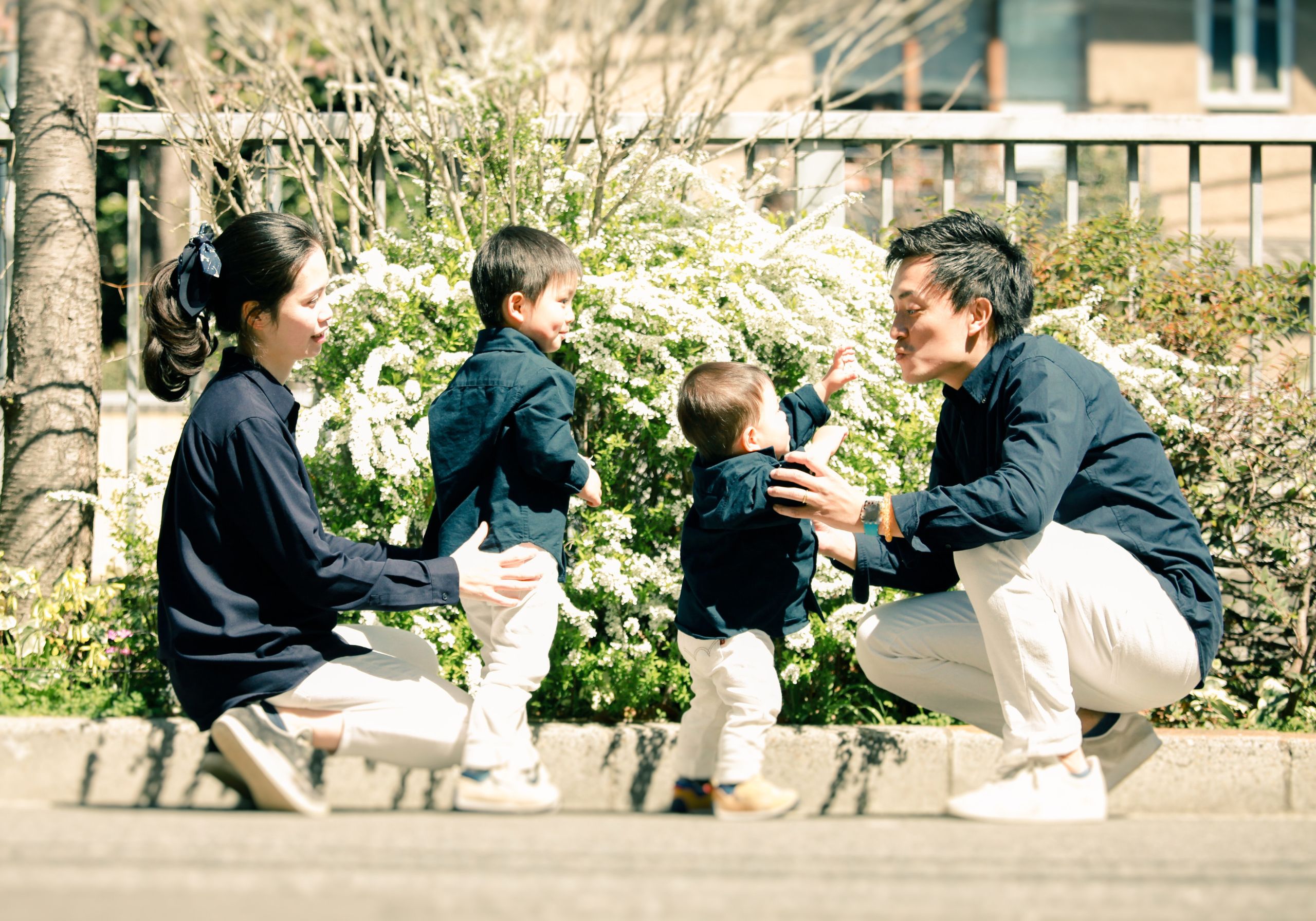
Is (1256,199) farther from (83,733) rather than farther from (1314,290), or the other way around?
(83,733)

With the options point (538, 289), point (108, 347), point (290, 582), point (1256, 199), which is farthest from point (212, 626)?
point (108, 347)

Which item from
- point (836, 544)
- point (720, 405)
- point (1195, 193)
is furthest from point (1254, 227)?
point (720, 405)

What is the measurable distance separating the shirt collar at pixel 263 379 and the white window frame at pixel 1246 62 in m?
16.3

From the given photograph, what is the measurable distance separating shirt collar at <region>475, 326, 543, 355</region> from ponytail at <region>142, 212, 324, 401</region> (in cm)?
48

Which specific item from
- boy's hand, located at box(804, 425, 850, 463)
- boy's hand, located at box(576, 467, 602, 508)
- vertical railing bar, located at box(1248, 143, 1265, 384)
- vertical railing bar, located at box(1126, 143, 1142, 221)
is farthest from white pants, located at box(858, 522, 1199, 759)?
vertical railing bar, located at box(1126, 143, 1142, 221)

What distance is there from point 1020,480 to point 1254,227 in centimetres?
247

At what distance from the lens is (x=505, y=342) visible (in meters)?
3.08

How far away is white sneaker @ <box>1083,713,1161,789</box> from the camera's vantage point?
3.03m

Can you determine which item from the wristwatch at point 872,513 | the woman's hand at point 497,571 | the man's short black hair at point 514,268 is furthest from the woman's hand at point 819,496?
the man's short black hair at point 514,268

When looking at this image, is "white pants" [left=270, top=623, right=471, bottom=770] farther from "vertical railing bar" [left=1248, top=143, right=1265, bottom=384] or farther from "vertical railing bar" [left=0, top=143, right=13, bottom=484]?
"vertical railing bar" [left=1248, top=143, right=1265, bottom=384]

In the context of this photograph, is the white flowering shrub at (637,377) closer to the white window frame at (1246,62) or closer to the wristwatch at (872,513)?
the wristwatch at (872,513)

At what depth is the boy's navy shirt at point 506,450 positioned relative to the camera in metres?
2.95

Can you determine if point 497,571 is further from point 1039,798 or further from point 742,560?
point 1039,798

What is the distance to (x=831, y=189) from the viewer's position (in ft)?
17.8
